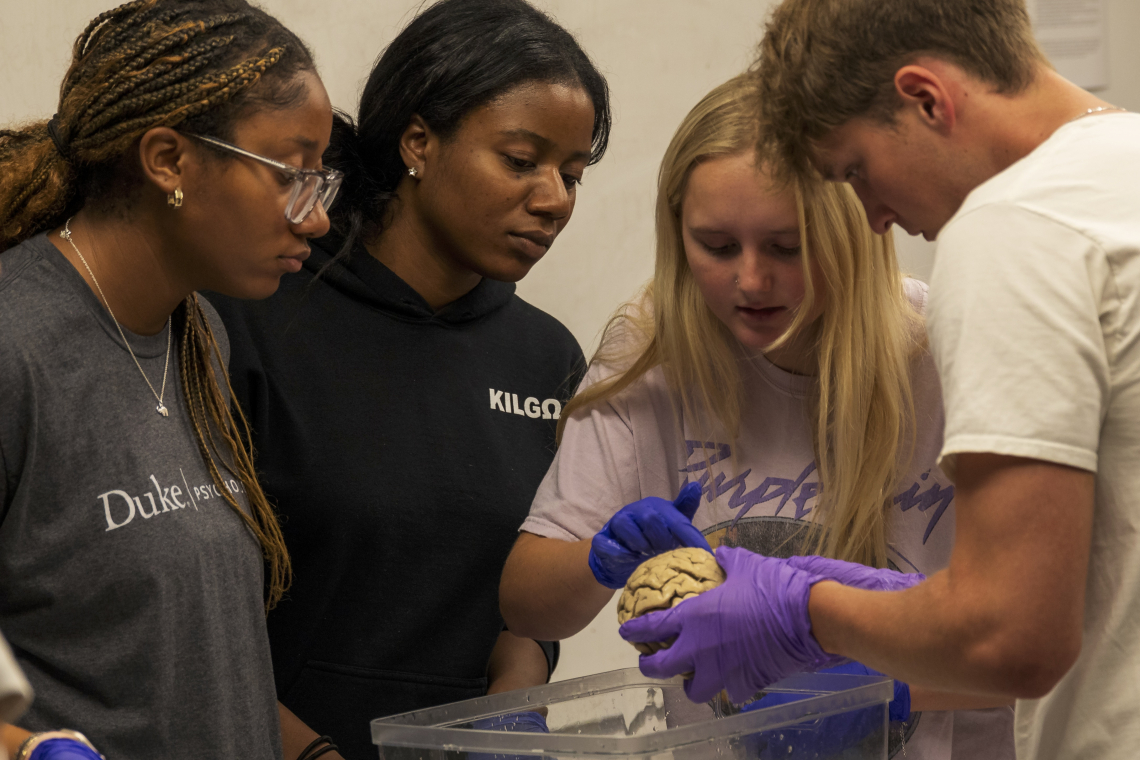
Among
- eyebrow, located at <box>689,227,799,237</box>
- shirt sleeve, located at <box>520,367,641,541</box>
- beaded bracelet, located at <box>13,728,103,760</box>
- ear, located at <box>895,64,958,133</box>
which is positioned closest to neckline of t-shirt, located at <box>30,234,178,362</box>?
beaded bracelet, located at <box>13,728,103,760</box>

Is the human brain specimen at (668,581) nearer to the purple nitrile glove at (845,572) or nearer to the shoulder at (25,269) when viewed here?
the purple nitrile glove at (845,572)

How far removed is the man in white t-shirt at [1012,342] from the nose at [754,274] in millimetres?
326

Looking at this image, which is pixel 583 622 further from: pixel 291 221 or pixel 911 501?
pixel 291 221

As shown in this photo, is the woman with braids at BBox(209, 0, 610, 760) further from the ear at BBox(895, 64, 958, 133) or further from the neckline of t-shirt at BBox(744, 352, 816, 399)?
the ear at BBox(895, 64, 958, 133)

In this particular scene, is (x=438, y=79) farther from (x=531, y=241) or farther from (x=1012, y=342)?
(x=1012, y=342)

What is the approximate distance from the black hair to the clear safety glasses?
345mm

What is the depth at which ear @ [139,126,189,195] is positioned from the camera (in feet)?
3.46

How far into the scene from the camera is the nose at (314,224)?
1148 millimetres

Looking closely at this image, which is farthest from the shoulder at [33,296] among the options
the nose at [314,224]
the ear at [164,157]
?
the nose at [314,224]

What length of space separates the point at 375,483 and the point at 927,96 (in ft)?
2.92

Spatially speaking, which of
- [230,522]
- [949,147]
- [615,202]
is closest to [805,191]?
[949,147]

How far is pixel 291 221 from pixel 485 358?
0.52 meters

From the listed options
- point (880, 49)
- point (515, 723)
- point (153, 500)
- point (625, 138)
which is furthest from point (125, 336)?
point (625, 138)

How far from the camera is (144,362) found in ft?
3.64
